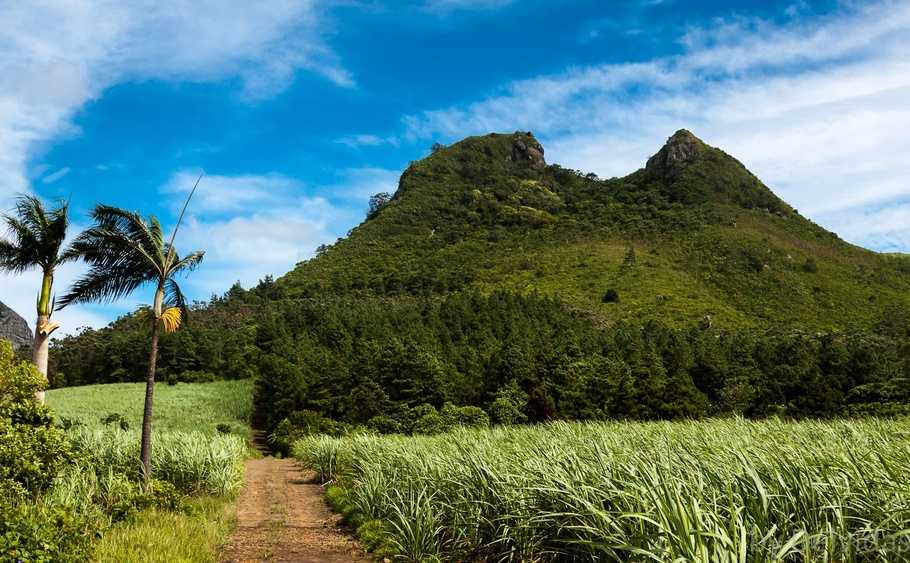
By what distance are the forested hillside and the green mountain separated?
0.44 meters

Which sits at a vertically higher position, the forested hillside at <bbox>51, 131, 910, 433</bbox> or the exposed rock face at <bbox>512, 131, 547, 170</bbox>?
the exposed rock face at <bbox>512, 131, 547, 170</bbox>

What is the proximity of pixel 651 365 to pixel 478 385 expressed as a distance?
13451 mm

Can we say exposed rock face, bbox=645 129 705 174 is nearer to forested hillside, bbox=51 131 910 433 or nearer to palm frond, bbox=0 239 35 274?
forested hillside, bbox=51 131 910 433

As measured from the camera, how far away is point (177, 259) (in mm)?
17047

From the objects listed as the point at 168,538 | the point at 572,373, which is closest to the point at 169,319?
the point at 168,538

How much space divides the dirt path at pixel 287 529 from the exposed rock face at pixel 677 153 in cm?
13415

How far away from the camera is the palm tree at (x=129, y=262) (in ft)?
53.3

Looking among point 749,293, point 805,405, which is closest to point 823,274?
point 749,293

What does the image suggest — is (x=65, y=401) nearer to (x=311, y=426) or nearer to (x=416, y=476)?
(x=311, y=426)

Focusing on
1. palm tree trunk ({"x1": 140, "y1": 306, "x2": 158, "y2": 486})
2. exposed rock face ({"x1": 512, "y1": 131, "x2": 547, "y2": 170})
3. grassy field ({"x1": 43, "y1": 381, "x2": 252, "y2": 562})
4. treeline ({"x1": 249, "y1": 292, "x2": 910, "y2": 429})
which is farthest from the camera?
exposed rock face ({"x1": 512, "y1": 131, "x2": 547, "y2": 170})

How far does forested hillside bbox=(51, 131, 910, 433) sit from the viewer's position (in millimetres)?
45875

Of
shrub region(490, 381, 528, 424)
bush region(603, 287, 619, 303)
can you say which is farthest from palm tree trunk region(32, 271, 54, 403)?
bush region(603, 287, 619, 303)

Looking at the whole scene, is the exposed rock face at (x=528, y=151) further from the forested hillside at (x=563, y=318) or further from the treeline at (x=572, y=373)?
the treeline at (x=572, y=373)

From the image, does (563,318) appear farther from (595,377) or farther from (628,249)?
(628,249)
